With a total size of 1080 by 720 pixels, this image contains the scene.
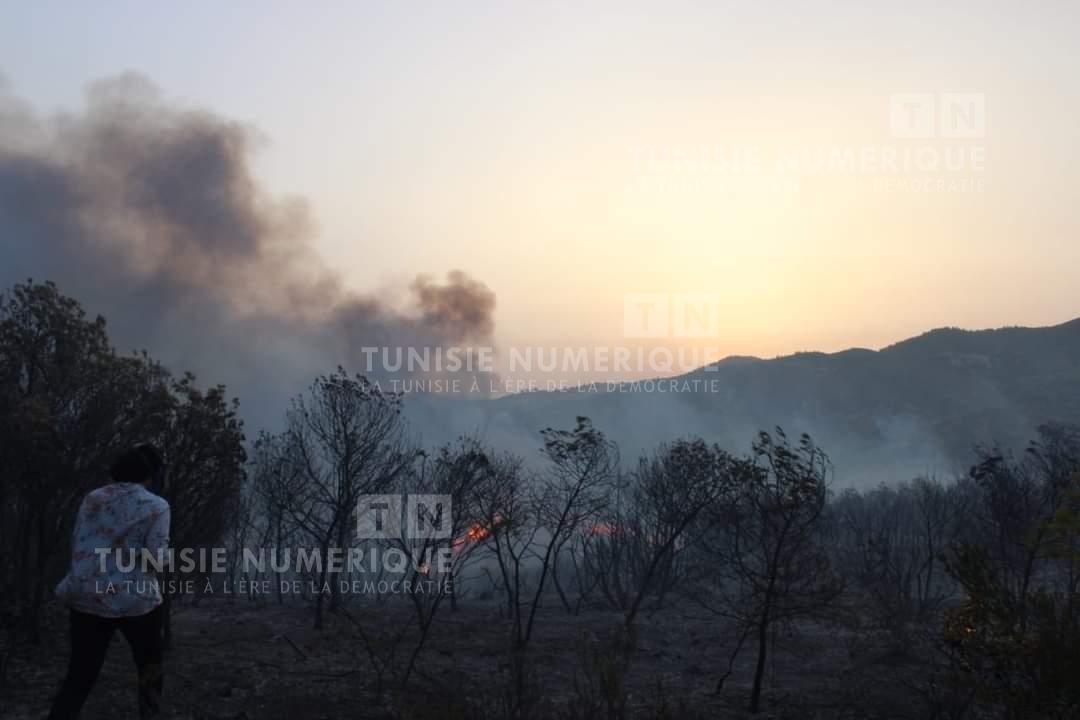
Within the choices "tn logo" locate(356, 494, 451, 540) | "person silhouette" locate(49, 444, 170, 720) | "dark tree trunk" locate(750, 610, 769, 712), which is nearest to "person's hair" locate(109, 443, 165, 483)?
"person silhouette" locate(49, 444, 170, 720)

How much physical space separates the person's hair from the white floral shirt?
0.17 feet

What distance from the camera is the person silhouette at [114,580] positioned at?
A: 4.76m

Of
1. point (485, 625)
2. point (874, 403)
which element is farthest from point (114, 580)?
point (874, 403)

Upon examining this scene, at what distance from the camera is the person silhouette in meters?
4.76

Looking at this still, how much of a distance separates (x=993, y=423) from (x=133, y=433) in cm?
10135

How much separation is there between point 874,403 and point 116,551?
11665cm

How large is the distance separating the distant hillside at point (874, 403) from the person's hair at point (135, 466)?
81570 mm

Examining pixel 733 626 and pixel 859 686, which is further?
pixel 733 626

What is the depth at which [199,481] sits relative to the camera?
36.7ft

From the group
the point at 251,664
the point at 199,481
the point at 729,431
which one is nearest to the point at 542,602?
the point at 251,664

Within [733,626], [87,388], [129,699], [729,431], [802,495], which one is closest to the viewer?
[129,699]

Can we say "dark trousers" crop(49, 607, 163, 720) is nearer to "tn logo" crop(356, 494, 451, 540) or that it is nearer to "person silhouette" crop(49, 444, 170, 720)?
"person silhouette" crop(49, 444, 170, 720)

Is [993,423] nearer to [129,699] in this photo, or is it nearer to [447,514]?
[447,514]

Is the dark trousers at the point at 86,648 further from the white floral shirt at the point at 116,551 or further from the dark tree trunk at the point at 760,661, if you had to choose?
the dark tree trunk at the point at 760,661
